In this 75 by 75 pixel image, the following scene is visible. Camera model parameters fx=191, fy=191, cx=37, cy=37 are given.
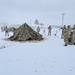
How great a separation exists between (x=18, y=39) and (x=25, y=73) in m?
11.6

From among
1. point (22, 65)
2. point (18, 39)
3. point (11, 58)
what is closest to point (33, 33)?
point (18, 39)

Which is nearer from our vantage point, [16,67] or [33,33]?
[16,67]

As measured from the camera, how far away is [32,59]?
9.93m

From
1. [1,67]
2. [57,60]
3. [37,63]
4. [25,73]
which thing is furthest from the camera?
[57,60]

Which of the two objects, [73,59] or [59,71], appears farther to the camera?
[73,59]

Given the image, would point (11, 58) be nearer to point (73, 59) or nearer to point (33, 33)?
point (73, 59)

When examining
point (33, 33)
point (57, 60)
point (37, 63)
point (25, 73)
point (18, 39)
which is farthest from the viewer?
point (33, 33)

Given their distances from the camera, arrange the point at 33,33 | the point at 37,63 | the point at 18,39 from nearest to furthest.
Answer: the point at 37,63, the point at 18,39, the point at 33,33

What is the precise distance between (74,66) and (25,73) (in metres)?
2.39

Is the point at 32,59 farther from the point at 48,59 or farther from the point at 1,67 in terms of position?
the point at 1,67

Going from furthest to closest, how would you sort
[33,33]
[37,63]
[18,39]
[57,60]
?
[33,33]
[18,39]
[57,60]
[37,63]

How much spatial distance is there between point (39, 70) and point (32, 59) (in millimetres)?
1945

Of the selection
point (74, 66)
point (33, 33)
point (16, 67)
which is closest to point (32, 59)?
point (16, 67)

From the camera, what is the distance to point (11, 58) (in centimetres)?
1016
